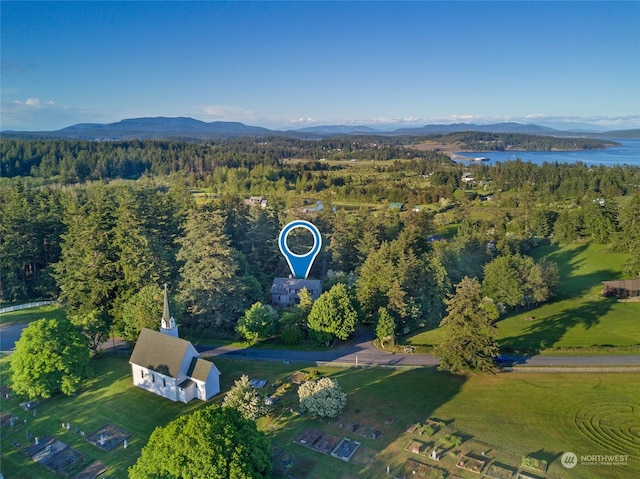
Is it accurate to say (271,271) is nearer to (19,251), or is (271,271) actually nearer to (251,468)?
(19,251)

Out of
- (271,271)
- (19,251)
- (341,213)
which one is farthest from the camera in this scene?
(341,213)

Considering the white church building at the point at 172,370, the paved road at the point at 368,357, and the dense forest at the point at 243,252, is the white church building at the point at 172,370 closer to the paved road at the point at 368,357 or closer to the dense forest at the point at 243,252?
the dense forest at the point at 243,252

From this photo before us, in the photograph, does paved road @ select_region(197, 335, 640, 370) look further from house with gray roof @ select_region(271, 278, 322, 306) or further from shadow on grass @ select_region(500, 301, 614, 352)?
house with gray roof @ select_region(271, 278, 322, 306)

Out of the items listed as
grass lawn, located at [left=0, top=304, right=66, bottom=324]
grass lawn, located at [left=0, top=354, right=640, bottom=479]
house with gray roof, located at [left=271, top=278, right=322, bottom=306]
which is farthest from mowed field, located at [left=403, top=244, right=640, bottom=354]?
grass lawn, located at [left=0, top=304, right=66, bottom=324]

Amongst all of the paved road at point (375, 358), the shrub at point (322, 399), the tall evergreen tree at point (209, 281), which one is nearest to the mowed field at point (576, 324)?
the paved road at point (375, 358)

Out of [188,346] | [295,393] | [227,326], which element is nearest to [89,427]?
[188,346]

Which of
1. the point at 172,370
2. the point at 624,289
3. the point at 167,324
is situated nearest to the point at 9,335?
the point at 167,324

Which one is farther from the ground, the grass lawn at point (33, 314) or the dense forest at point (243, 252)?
the dense forest at point (243, 252)
